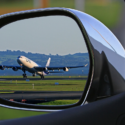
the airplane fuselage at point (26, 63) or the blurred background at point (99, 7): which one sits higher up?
the blurred background at point (99, 7)

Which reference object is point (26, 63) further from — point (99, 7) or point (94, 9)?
point (94, 9)

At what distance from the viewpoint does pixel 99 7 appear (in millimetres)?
4484

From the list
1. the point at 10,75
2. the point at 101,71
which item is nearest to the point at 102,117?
the point at 101,71

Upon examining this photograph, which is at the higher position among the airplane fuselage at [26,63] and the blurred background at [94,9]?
the blurred background at [94,9]

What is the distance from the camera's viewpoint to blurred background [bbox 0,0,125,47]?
1154 millimetres

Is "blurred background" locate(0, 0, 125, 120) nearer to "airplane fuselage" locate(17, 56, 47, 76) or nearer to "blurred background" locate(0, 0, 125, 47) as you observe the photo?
"blurred background" locate(0, 0, 125, 47)

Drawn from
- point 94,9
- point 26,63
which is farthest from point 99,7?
point 26,63

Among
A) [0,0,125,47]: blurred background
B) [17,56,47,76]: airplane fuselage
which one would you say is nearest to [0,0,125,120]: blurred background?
[0,0,125,47]: blurred background

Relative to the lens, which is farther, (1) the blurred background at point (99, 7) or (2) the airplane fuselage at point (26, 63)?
(2) the airplane fuselage at point (26, 63)

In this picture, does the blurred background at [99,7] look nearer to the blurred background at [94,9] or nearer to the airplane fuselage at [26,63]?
the blurred background at [94,9]

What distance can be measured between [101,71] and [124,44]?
0.16 m

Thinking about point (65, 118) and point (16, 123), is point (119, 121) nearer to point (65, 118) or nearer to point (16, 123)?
point (65, 118)

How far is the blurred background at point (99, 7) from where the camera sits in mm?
1154

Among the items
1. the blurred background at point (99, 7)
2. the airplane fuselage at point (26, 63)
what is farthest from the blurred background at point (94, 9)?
the airplane fuselage at point (26, 63)
